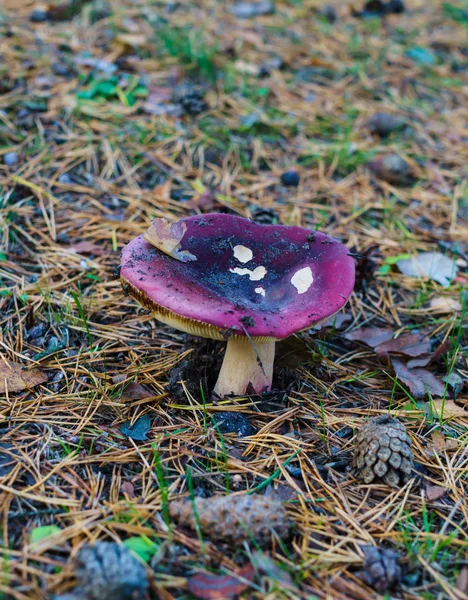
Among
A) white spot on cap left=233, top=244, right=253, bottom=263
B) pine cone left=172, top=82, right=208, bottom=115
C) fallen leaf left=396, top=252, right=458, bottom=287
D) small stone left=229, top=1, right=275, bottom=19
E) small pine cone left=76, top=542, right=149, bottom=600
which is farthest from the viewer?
small stone left=229, top=1, right=275, bottom=19

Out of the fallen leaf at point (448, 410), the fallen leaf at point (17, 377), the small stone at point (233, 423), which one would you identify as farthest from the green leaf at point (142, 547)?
the fallen leaf at point (448, 410)

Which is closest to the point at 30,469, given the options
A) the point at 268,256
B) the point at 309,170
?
the point at 268,256

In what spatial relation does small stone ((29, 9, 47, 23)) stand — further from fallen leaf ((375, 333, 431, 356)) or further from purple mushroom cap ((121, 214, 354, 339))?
fallen leaf ((375, 333, 431, 356))

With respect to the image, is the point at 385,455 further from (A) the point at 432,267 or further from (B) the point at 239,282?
(A) the point at 432,267

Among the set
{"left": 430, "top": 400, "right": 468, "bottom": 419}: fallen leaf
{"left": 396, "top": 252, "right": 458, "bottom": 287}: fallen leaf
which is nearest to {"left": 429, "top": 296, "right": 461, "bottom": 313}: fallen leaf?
{"left": 396, "top": 252, "right": 458, "bottom": 287}: fallen leaf

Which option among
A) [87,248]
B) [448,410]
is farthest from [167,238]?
[448,410]

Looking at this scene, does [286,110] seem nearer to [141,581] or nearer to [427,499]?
[427,499]
